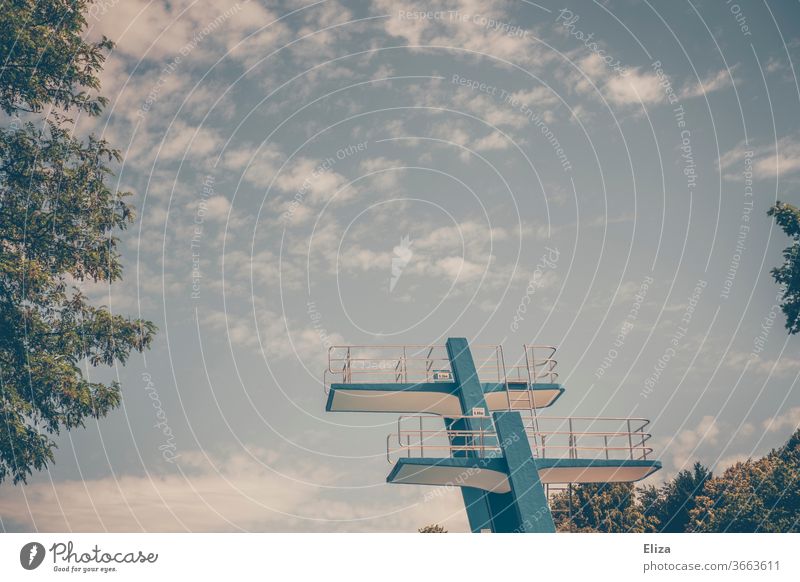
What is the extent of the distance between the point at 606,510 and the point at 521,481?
36433 mm

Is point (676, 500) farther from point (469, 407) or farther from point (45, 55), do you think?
point (45, 55)

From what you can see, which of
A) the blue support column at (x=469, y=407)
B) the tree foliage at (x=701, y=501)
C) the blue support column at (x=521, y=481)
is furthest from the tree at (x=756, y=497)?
the blue support column at (x=521, y=481)

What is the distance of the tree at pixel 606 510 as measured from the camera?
188ft

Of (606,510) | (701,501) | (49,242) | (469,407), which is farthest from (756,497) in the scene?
(49,242)

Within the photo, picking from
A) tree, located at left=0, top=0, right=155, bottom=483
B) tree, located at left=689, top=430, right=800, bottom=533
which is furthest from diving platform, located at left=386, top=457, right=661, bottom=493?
tree, located at left=689, top=430, right=800, bottom=533

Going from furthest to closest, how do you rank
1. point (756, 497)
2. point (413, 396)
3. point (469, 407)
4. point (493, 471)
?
point (756, 497) → point (413, 396) → point (469, 407) → point (493, 471)
